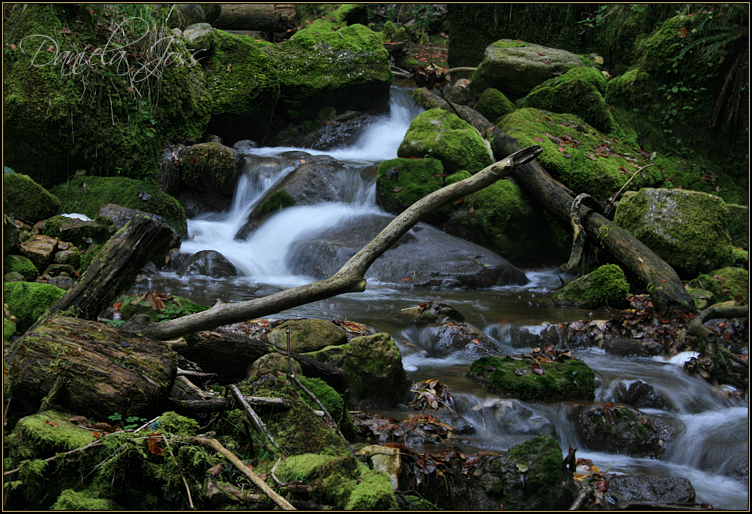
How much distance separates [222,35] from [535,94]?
6929 mm

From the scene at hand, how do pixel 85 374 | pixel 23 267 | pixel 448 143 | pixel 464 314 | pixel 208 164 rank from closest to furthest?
pixel 85 374
pixel 23 267
pixel 464 314
pixel 208 164
pixel 448 143

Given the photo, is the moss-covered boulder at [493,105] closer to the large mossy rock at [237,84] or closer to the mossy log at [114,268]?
the large mossy rock at [237,84]

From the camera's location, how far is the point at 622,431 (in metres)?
4.02

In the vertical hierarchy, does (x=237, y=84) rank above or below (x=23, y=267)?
above

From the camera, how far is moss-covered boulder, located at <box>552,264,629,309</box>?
23.3 ft

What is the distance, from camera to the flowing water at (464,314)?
3920 millimetres

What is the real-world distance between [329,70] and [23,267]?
8.50m

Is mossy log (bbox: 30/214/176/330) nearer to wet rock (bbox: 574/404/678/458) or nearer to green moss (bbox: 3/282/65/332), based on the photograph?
green moss (bbox: 3/282/65/332)

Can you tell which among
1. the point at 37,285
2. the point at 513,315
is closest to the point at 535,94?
the point at 513,315

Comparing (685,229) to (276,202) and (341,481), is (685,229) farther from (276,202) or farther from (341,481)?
(341,481)

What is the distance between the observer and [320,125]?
42.1ft

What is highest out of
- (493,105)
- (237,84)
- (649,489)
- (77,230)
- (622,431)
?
(237,84)

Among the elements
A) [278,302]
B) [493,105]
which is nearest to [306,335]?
[278,302]

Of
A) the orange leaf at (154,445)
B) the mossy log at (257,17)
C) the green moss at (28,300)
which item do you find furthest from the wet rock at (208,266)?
the mossy log at (257,17)
